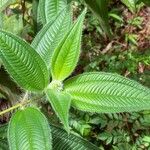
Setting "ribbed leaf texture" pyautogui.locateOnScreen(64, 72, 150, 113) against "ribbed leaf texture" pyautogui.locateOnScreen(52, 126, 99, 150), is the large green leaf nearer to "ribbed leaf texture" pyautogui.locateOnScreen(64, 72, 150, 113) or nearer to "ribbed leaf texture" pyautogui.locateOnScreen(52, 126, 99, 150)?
"ribbed leaf texture" pyautogui.locateOnScreen(52, 126, 99, 150)

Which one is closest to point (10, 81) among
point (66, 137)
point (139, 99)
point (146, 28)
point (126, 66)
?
Answer: point (66, 137)

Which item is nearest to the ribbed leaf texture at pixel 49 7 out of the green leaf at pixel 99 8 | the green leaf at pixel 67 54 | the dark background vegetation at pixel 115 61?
the green leaf at pixel 99 8

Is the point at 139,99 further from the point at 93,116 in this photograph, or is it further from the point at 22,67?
the point at 93,116

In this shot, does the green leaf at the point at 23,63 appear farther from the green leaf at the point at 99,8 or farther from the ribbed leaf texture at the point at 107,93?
the green leaf at the point at 99,8

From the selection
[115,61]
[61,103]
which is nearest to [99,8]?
[61,103]

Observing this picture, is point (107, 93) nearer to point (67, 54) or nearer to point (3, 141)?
point (67, 54)
